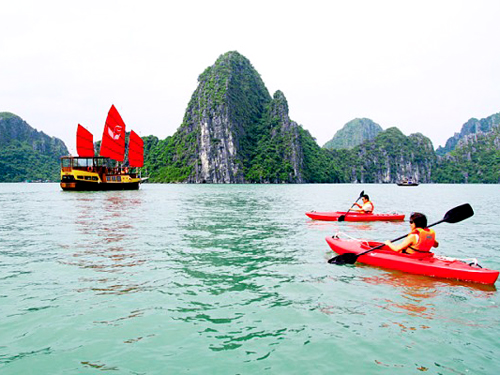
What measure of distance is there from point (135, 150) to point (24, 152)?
5744 inches

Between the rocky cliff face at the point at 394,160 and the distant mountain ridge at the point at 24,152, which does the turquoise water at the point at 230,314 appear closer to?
the distant mountain ridge at the point at 24,152

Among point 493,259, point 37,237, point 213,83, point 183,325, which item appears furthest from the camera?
point 213,83

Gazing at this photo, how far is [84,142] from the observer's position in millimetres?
55031

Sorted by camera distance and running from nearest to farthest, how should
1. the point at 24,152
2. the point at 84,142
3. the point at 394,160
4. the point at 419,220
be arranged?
the point at 419,220
the point at 84,142
the point at 24,152
the point at 394,160

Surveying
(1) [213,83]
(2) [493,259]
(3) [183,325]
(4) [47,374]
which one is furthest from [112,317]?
(1) [213,83]

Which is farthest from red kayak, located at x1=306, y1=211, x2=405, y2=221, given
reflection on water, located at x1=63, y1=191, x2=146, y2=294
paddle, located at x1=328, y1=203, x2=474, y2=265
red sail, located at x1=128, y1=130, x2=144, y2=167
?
red sail, located at x1=128, y1=130, x2=144, y2=167

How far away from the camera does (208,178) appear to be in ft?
424

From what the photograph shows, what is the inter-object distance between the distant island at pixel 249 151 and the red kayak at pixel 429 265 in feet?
394

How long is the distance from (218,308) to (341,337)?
2193 millimetres

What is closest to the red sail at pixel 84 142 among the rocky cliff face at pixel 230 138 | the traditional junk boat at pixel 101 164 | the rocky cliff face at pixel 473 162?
the traditional junk boat at pixel 101 164

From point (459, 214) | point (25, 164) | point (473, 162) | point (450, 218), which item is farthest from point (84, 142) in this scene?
point (473, 162)

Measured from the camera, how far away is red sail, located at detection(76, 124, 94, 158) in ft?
178

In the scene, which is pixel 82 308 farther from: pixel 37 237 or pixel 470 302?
pixel 37 237

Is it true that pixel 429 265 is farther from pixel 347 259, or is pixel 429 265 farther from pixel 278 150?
pixel 278 150
